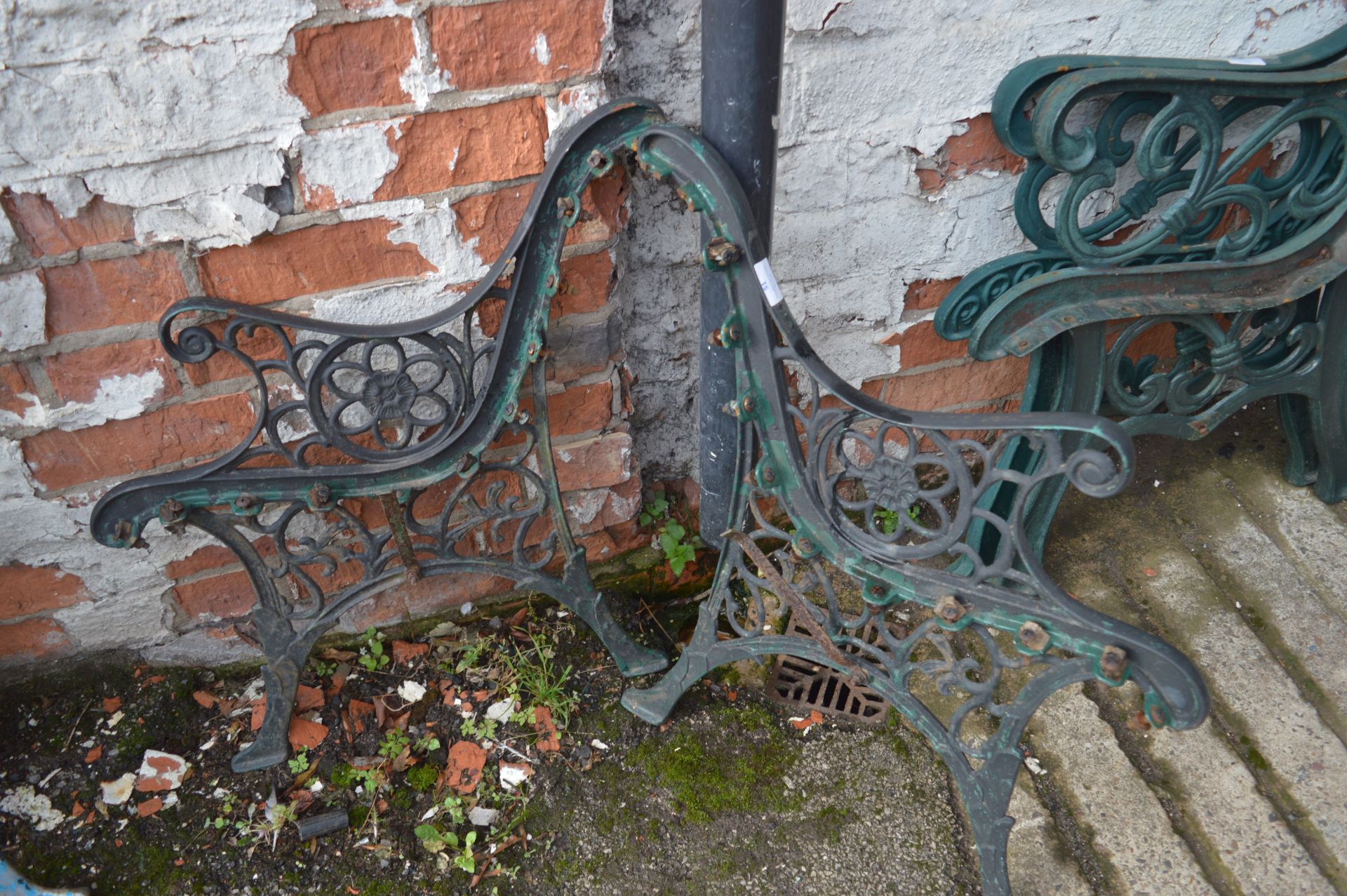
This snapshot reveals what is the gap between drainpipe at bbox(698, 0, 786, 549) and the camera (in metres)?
1.43

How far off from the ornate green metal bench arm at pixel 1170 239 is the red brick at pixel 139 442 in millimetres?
1448

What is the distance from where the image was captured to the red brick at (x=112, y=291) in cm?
153

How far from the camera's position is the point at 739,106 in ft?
4.89

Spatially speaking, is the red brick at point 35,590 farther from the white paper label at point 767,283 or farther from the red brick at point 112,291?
the white paper label at point 767,283

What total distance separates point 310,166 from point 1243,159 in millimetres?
1712

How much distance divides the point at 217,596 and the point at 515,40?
1293 millimetres

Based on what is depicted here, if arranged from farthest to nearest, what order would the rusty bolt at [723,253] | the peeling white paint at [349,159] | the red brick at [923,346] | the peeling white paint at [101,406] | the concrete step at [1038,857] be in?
1. the red brick at [923,346]
2. the concrete step at [1038,857]
3. the peeling white paint at [101,406]
4. the peeling white paint at [349,159]
5. the rusty bolt at [723,253]

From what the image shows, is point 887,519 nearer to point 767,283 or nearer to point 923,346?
point 923,346

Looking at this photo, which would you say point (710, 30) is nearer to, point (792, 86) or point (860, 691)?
point (792, 86)

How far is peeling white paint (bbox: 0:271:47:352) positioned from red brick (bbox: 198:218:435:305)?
9.6 inches

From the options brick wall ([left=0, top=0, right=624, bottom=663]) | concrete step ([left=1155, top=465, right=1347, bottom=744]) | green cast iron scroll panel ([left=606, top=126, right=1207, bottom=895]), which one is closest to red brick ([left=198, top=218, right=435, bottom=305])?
brick wall ([left=0, top=0, right=624, bottom=663])

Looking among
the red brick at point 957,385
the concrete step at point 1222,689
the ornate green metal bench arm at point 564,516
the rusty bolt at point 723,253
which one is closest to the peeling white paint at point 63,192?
the ornate green metal bench arm at point 564,516

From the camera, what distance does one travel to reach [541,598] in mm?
2246

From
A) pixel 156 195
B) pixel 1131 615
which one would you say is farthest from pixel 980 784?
pixel 156 195
